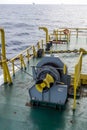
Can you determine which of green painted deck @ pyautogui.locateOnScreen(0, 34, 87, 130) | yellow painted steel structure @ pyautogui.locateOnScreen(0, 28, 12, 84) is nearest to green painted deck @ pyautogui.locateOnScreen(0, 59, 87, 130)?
green painted deck @ pyautogui.locateOnScreen(0, 34, 87, 130)

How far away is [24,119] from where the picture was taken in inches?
293

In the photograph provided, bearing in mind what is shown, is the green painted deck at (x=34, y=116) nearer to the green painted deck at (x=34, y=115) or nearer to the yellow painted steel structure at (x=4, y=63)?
the green painted deck at (x=34, y=115)

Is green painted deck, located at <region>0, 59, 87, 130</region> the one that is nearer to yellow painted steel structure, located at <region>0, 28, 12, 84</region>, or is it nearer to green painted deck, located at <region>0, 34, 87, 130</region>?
green painted deck, located at <region>0, 34, 87, 130</region>

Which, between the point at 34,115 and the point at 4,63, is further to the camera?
the point at 4,63

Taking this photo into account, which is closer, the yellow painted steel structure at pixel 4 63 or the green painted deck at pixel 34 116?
the green painted deck at pixel 34 116

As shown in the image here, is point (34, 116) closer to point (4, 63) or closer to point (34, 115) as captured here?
point (34, 115)

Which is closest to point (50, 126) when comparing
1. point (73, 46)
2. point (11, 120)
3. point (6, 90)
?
point (11, 120)

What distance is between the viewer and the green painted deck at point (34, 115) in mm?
7090

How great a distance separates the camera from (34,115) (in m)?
7.67

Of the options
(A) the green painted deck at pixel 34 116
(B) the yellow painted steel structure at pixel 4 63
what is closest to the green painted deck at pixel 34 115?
(A) the green painted deck at pixel 34 116

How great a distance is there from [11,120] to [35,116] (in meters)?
0.74

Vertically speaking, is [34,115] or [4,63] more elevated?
[4,63]

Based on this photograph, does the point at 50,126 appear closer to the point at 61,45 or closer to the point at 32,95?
the point at 32,95

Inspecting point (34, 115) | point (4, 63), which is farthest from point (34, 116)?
point (4, 63)
